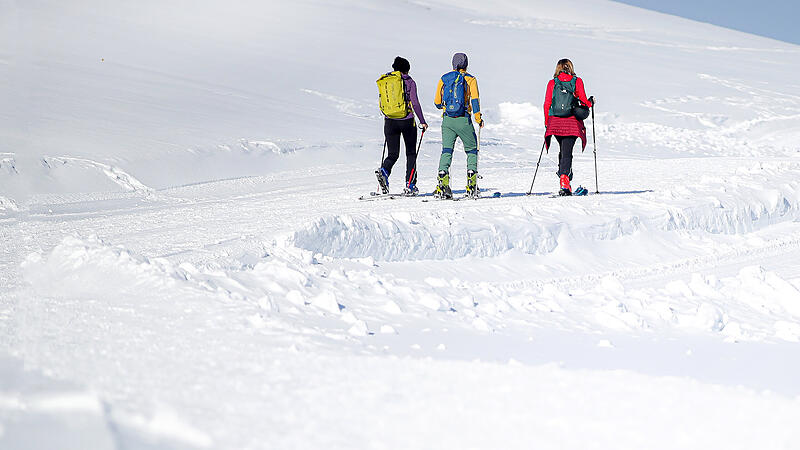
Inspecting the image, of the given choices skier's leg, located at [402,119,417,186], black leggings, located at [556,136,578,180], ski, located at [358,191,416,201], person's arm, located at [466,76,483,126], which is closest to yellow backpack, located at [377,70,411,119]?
skier's leg, located at [402,119,417,186]

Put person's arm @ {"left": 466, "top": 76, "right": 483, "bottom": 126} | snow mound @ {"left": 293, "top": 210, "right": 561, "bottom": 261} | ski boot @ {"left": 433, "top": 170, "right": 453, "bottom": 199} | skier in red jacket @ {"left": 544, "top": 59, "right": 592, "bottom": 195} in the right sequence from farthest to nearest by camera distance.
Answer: ski boot @ {"left": 433, "top": 170, "right": 453, "bottom": 199} → skier in red jacket @ {"left": 544, "top": 59, "right": 592, "bottom": 195} → person's arm @ {"left": 466, "top": 76, "right": 483, "bottom": 126} → snow mound @ {"left": 293, "top": 210, "right": 561, "bottom": 261}

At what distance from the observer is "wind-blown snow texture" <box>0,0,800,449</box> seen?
312cm

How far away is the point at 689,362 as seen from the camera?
14.1ft

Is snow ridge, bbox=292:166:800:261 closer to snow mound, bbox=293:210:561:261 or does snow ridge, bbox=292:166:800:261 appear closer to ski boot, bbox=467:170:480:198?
snow mound, bbox=293:210:561:261

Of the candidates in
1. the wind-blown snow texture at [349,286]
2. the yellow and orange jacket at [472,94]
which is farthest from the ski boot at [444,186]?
the yellow and orange jacket at [472,94]

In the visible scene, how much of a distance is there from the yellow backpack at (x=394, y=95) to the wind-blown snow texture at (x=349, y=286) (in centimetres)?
99

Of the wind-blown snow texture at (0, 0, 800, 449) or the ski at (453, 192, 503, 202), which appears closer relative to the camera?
the wind-blown snow texture at (0, 0, 800, 449)

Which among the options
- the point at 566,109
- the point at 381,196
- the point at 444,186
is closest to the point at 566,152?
the point at 566,109

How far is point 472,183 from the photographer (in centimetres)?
909

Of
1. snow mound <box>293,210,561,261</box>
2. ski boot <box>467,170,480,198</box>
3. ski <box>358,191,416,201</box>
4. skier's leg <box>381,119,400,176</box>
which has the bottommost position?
ski <box>358,191,416,201</box>

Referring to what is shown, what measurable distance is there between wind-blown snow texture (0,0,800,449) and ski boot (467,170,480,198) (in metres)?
0.30

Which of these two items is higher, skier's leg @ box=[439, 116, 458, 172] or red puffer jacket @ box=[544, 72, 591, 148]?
red puffer jacket @ box=[544, 72, 591, 148]

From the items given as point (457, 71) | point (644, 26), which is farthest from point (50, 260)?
point (644, 26)

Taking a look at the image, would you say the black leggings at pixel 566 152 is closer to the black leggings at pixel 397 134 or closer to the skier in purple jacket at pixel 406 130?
the skier in purple jacket at pixel 406 130
